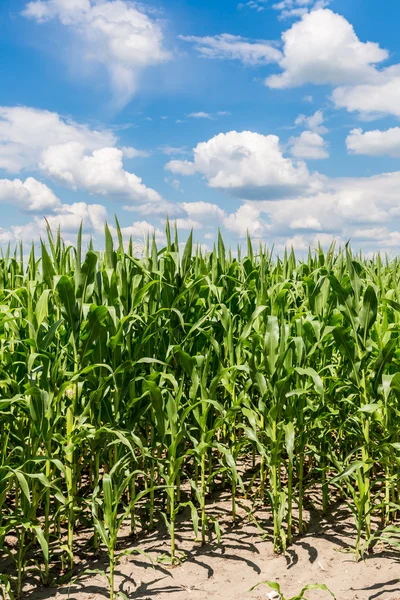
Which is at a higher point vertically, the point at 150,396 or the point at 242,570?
the point at 150,396

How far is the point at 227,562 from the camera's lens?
2811 mm

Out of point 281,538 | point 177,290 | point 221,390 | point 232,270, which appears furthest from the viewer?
point 232,270

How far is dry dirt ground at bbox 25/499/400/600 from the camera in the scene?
2.59 m

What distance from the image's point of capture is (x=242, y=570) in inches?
108

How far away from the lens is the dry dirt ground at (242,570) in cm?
259

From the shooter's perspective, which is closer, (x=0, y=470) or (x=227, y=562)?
(x=0, y=470)

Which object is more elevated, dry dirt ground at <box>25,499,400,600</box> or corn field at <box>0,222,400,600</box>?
corn field at <box>0,222,400,600</box>

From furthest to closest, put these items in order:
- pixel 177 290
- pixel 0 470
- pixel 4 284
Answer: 1. pixel 4 284
2. pixel 177 290
3. pixel 0 470

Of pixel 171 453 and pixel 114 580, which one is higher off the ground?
pixel 171 453

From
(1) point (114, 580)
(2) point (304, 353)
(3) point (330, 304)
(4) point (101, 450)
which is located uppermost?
(3) point (330, 304)

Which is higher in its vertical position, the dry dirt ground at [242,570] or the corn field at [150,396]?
the corn field at [150,396]

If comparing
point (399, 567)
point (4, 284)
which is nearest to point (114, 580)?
point (399, 567)

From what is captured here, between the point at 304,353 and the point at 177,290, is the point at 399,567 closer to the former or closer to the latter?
the point at 304,353

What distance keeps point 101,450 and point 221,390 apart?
107 cm
